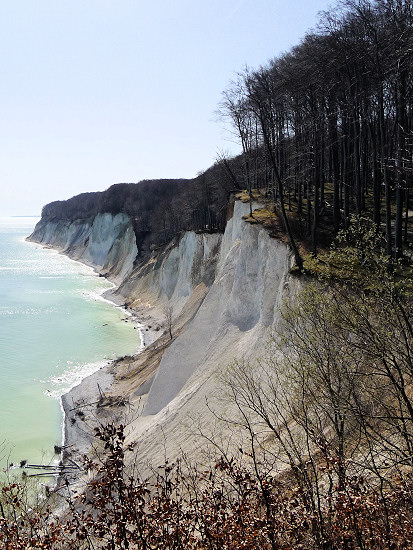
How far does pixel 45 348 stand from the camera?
33562 mm

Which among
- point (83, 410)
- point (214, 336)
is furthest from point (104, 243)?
point (214, 336)

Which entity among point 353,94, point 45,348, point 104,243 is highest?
point 353,94

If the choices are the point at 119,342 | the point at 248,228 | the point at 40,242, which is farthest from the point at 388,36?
the point at 40,242

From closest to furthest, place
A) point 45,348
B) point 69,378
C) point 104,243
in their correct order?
point 69,378 < point 45,348 < point 104,243

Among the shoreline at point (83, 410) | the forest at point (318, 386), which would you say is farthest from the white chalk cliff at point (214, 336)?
the shoreline at point (83, 410)

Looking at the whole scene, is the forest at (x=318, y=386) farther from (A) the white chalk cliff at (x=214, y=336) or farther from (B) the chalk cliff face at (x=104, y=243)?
(B) the chalk cliff face at (x=104, y=243)

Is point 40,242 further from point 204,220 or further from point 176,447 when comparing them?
point 176,447

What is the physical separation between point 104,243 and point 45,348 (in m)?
59.3

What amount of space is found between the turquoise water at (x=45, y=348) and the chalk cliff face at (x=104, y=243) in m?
8.71

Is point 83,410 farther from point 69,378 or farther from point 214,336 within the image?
point 214,336

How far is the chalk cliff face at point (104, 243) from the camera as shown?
75.6m

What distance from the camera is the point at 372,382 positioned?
8.49m

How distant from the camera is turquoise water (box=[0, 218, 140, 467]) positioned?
21.0 metres

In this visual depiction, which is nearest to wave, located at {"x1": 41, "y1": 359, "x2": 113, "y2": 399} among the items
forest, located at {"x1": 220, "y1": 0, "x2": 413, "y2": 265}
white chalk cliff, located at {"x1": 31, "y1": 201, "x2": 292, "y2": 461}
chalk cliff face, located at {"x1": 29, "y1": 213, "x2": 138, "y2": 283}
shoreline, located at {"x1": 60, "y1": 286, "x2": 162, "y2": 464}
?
shoreline, located at {"x1": 60, "y1": 286, "x2": 162, "y2": 464}
